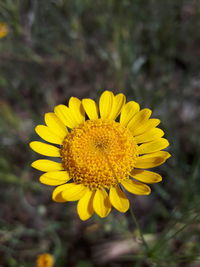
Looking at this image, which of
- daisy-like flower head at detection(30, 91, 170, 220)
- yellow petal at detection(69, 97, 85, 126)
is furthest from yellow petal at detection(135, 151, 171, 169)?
yellow petal at detection(69, 97, 85, 126)

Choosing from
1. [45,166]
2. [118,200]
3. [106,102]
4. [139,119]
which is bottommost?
[118,200]

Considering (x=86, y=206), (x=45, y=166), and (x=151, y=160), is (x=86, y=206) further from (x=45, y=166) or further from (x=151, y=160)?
(x=151, y=160)

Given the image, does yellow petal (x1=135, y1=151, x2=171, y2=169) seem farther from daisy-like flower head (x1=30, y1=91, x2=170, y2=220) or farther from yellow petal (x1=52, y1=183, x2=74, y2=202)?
yellow petal (x1=52, y1=183, x2=74, y2=202)

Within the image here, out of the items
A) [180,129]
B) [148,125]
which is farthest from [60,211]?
[148,125]

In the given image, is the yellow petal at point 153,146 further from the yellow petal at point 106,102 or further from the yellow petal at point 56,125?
the yellow petal at point 56,125

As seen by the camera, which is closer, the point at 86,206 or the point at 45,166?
the point at 86,206

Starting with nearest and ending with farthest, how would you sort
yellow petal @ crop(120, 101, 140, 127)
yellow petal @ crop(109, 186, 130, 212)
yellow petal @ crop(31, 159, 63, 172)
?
yellow petal @ crop(109, 186, 130, 212) → yellow petal @ crop(31, 159, 63, 172) → yellow petal @ crop(120, 101, 140, 127)

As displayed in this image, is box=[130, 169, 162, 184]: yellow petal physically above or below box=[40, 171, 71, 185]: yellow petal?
below

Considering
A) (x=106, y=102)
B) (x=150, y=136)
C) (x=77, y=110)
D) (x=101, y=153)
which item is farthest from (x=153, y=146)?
(x=77, y=110)
